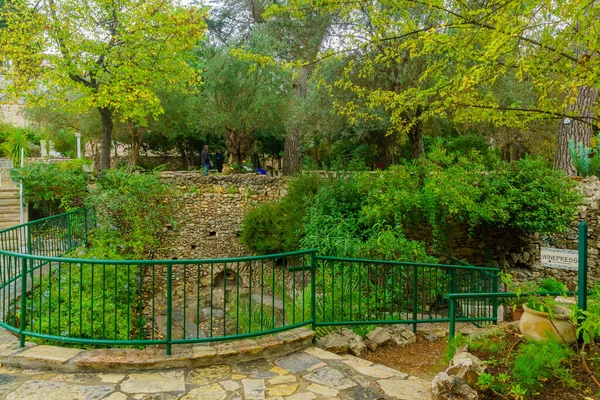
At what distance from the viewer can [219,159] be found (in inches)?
732

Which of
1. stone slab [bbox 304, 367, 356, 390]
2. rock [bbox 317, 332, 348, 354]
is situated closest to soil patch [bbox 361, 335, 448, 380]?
rock [bbox 317, 332, 348, 354]

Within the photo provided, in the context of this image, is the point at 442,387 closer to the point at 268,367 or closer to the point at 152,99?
the point at 268,367

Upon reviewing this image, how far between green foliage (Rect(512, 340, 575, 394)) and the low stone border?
211 cm

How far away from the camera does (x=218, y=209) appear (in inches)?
525

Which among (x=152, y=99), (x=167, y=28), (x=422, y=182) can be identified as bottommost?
(x=422, y=182)

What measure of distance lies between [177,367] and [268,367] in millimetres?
863

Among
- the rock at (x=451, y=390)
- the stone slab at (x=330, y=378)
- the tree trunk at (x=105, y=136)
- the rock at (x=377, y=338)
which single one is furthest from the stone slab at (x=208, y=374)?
the tree trunk at (x=105, y=136)

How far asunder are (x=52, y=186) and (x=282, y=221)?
Result: 22.5 ft

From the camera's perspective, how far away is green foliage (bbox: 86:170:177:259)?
1015 centimetres

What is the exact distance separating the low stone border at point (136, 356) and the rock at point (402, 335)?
2.16 meters

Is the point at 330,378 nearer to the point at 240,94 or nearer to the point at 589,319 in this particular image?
the point at 589,319

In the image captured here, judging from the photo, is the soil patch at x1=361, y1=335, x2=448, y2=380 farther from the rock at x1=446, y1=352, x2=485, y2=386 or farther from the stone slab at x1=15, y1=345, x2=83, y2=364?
the stone slab at x1=15, y1=345, x2=83, y2=364

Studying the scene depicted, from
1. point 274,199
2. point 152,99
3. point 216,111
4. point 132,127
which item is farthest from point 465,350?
point 132,127

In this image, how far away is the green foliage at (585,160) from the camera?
33.5 feet
